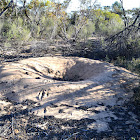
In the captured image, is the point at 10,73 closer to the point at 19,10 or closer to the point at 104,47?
the point at 104,47

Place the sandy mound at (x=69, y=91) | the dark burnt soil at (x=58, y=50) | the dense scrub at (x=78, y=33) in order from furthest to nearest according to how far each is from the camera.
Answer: the dark burnt soil at (x=58, y=50) → the dense scrub at (x=78, y=33) → the sandy mound at (x=69, y=91)

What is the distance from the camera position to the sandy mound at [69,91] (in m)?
3.39

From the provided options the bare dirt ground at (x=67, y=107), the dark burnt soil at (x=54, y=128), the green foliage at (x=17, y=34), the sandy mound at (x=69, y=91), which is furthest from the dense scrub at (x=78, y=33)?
the dark burnt soil at (x=54, y=128)

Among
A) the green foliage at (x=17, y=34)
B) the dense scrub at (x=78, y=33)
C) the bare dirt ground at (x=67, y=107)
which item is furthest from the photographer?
the green foliage at (x=17, y=34)

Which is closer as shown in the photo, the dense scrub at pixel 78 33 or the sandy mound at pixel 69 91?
the sandy mound at pixel 69 91

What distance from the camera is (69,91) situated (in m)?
3.97

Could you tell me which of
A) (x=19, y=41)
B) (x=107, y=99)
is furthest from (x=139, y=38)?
(x=19, y=41)

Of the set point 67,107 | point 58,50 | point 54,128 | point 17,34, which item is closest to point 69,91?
point 67,107

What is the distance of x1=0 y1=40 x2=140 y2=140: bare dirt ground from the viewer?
2.76m

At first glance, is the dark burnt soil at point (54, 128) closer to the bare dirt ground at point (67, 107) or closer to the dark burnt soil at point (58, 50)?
the bare dirt ground at point (67, 107)

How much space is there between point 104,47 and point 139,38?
1770 millimetres

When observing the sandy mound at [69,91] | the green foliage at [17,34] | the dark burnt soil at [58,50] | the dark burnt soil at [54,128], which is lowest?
the dark burnt soil at [54,128]

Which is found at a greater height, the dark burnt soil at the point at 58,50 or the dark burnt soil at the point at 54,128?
the dark burnt soil at the point at 58,50

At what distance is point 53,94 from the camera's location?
383 centimetres
